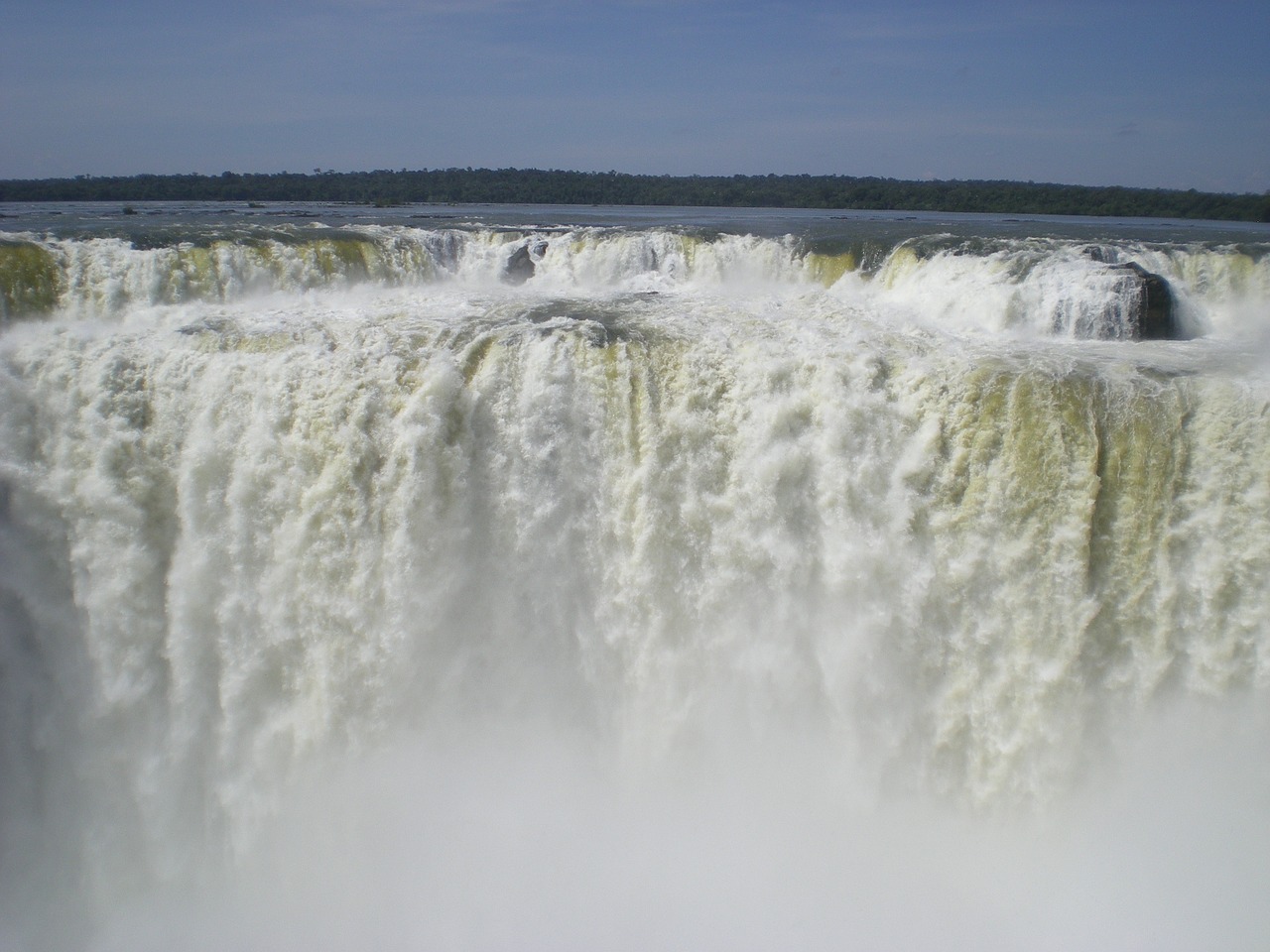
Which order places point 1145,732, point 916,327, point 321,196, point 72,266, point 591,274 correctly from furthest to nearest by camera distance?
point 321,196
point 591,274
point 72,266
point 916,327
point 1145,732

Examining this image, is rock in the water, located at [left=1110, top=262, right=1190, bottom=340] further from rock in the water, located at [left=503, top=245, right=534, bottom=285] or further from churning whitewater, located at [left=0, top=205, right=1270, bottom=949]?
rock in the water, located at [left=503, top=245, right=534, bottom=285]

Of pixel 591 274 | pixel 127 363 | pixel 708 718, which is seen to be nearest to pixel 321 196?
pixel 591 274

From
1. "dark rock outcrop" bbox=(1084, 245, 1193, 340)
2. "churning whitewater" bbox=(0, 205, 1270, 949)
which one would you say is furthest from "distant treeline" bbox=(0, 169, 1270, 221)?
"churning whitewater" bbox=(0, 205, 1270, 949)

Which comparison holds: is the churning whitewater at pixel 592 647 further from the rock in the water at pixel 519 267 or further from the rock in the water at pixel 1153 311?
the rock in the water at pixel 519 267

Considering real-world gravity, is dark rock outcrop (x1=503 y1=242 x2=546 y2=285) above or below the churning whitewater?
above

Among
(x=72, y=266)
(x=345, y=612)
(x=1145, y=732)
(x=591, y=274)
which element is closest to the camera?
(x=1145, y=732)

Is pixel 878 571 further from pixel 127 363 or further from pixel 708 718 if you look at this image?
pixel 127 363
